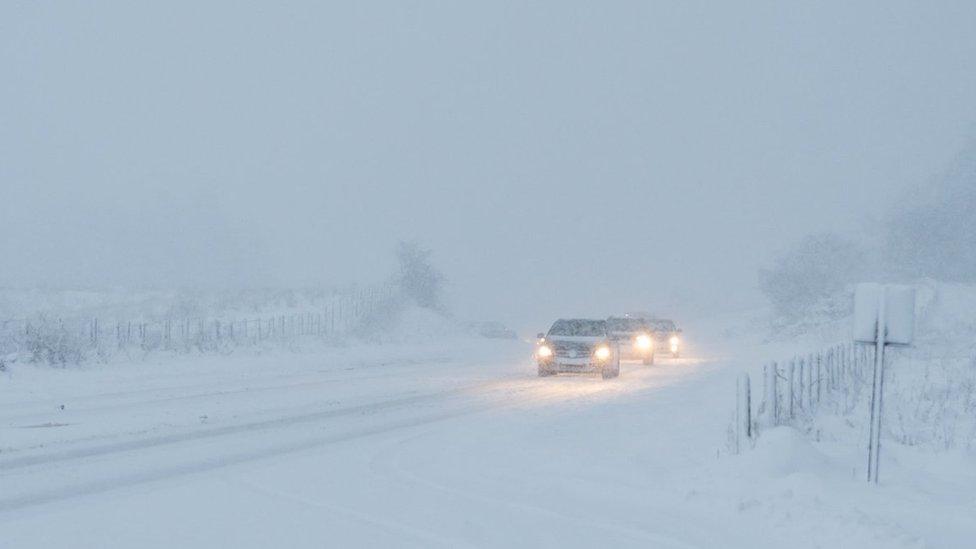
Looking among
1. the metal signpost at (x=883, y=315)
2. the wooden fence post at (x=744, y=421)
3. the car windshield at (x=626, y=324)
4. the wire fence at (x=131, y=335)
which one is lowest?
the wire fence at (x=131, y=335)

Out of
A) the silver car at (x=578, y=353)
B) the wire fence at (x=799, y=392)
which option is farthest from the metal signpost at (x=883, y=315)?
the silver car at (x=578, y=353)

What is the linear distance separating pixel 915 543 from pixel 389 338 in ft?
131

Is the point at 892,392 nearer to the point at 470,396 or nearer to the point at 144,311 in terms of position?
the point at 470,396

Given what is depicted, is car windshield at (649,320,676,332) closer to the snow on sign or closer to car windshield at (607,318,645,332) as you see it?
car windshield at (607,318,645,332)

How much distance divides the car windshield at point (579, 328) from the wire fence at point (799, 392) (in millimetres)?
6276

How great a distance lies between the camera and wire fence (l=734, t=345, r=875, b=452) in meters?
11.9

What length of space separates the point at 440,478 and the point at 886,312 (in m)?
5.04

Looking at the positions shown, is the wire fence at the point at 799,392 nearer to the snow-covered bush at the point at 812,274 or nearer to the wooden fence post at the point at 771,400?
the wooden fence post at the point at 771,400

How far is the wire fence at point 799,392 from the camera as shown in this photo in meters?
11.9

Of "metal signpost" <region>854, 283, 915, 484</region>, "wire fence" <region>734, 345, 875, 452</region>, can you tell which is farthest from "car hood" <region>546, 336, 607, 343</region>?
"metal signpost" <region>854, 283, 915, 484</region>

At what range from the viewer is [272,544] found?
735 cm

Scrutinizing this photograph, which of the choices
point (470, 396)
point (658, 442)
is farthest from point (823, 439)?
point (470, 396)

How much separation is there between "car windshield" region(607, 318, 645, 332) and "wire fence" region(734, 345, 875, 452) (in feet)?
27.6

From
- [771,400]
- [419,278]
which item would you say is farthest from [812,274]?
[771,400]
